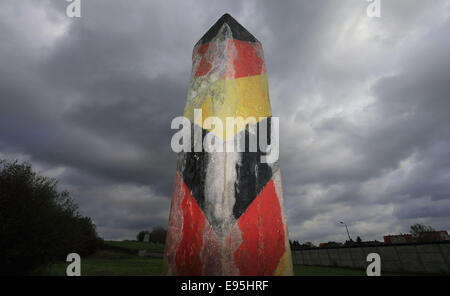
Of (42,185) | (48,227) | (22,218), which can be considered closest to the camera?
(22,218)

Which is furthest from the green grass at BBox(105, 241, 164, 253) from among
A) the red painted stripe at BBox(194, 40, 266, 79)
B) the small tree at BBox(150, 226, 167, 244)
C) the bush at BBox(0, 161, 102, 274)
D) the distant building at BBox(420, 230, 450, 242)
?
the distant building at BBox(420, 230, 450, 242)

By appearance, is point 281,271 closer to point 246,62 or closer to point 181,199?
point 181,199

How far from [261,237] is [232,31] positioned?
198 cm

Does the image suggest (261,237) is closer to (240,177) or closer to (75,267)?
(240,177)

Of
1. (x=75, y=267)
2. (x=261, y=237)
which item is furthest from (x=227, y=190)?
(x=75, y=267)

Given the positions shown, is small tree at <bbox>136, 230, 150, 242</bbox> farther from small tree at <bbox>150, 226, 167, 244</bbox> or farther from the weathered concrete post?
the weathered concrete post

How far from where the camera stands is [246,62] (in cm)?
221

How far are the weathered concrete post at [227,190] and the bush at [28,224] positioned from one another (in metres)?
14.0

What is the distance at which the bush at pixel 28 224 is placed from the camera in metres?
11.0

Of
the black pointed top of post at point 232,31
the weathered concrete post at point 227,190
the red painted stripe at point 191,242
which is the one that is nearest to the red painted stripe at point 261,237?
the weathered concrete post at point 227,190

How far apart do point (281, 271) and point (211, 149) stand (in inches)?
40.9

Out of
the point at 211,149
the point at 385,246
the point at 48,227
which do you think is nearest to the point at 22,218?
the point at 48,227

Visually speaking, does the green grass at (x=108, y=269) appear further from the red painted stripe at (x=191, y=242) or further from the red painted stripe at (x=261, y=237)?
the red painted stripe at (x=261, y=237)
